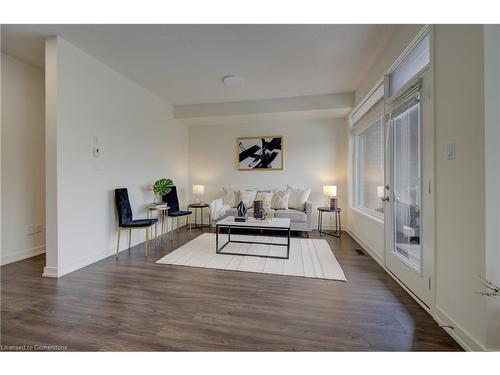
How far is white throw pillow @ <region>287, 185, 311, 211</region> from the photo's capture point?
4770 millimetres

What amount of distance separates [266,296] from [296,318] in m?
0.41

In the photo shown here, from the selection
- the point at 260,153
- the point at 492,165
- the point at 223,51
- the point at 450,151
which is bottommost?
the point at 492,165

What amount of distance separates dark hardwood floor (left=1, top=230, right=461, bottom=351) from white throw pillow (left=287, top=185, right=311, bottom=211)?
2167 millimetres

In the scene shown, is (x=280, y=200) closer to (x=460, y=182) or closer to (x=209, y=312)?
(x=209, y=312)

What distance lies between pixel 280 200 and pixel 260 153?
1.37 meters

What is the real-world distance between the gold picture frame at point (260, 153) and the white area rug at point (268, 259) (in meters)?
2.06

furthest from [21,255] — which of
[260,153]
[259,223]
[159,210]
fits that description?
[260,153]

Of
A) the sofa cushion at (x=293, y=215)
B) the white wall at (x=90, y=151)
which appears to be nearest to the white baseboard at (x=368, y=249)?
the sofa cushion at (x=293, y=215)

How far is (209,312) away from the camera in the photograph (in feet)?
5.96

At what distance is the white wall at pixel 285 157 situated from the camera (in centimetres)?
508

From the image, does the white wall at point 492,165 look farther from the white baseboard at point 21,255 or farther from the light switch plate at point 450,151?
the white baseboard at point 21,255

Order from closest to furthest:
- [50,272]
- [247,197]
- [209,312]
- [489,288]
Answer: [489,288] < [209,312] < [50,272] < [247,197]
